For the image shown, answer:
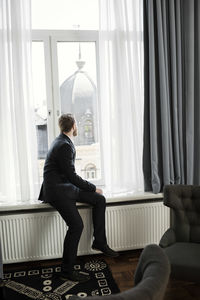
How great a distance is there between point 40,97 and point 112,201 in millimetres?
1299

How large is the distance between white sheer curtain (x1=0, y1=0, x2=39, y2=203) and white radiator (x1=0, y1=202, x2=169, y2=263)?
0.85 ft

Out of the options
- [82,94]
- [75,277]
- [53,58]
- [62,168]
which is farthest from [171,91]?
[75,277]

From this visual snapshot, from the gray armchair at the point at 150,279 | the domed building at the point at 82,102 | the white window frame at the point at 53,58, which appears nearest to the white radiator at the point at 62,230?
the white window frame at the point at 53,58

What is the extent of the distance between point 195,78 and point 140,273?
7.35 ft

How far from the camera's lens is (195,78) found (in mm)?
2916

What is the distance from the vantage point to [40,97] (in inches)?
114

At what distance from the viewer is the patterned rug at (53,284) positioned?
2.21 meters

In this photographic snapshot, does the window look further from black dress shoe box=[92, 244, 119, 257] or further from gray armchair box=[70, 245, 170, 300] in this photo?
gray armchair box=[70, 245, 170, 300]

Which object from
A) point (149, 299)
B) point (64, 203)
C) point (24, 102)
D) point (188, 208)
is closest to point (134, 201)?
point (188, 208)

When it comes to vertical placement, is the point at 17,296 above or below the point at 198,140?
below

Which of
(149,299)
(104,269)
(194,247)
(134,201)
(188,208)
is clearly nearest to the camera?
(149,299)

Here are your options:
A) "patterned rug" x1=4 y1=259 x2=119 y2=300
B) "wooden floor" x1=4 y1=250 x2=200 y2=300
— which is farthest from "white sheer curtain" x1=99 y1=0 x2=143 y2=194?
"patterned rug" x1=4 y1=259 x2=119 y2=300

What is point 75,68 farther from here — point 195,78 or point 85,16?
point 195,78

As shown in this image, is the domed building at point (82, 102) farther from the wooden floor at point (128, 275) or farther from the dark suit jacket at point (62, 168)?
the wooden floor at point (128, 275)
